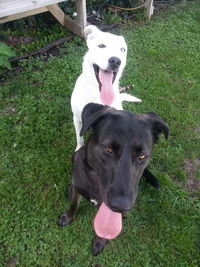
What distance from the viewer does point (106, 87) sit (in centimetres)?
314

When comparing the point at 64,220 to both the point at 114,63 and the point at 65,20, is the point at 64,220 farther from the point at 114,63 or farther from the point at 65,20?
the point at 65,20

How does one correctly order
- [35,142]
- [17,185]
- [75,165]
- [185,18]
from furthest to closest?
[185,18]
[35,142]
[17,185]
[75,165]

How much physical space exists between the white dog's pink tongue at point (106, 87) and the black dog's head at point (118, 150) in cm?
76

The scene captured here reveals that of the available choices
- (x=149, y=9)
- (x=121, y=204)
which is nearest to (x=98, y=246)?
(x=121, y=204)

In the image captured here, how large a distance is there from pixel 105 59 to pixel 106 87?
31 cm

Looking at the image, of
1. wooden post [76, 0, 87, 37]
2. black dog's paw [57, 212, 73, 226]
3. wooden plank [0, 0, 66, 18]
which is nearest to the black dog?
black dog's paw [57, 212, 73, 226]

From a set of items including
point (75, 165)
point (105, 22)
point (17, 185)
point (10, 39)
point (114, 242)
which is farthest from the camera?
point (105, 22)

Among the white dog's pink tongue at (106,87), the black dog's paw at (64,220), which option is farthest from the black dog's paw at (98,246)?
the white dog's pink tongue at (106,87)

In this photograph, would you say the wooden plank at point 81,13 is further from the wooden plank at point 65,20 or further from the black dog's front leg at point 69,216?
the black dog's front leg at point 69,216

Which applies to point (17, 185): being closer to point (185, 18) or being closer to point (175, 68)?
point (175, 68)

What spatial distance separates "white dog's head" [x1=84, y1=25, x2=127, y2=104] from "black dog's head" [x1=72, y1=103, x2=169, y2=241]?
0.83 m

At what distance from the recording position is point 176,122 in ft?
14.1

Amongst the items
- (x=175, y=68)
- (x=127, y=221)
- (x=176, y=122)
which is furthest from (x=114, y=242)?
(x=175, y=68)

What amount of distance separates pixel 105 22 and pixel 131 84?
1.91m
